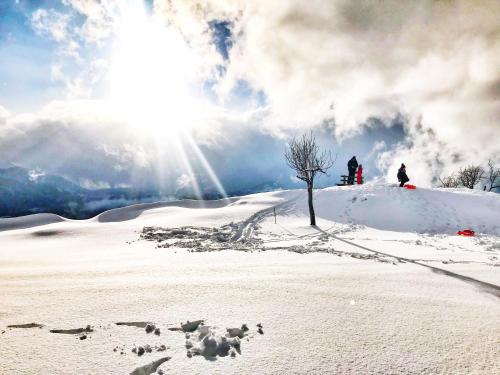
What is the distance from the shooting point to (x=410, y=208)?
20156 mm

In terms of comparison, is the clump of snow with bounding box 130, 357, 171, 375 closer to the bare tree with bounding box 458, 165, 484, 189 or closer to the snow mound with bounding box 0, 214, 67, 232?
the snow mound with bounding box 0, 214, 67, 232

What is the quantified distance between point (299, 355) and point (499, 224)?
20979 millimetres

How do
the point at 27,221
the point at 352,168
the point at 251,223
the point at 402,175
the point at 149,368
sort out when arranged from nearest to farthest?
the point at 149,368 < the point at 251,223 < the point at 27,221 < the point at 402,175 < the point at 352,168

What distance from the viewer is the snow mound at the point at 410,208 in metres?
17.9

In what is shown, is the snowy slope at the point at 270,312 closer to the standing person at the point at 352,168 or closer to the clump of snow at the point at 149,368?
the clump of snow at the point at 149,368

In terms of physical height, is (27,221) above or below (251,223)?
above

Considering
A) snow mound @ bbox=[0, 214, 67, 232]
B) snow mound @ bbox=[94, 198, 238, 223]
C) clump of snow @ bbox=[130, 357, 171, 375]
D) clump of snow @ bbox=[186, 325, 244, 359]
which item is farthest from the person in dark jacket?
snow mound @ bbox=[0, 214, 67, 232]

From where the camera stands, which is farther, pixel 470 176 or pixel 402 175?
pixel 470 176

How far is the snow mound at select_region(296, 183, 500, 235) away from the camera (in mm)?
17922

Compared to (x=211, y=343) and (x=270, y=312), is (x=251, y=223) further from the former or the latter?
(x=211, y=343)

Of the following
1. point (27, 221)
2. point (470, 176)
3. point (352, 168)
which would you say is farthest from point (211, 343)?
point (470, 176)

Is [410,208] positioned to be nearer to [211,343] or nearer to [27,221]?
[211,343]

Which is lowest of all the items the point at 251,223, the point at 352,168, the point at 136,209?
→ the point at 251,223

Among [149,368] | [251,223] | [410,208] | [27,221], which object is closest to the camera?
[149,368]
